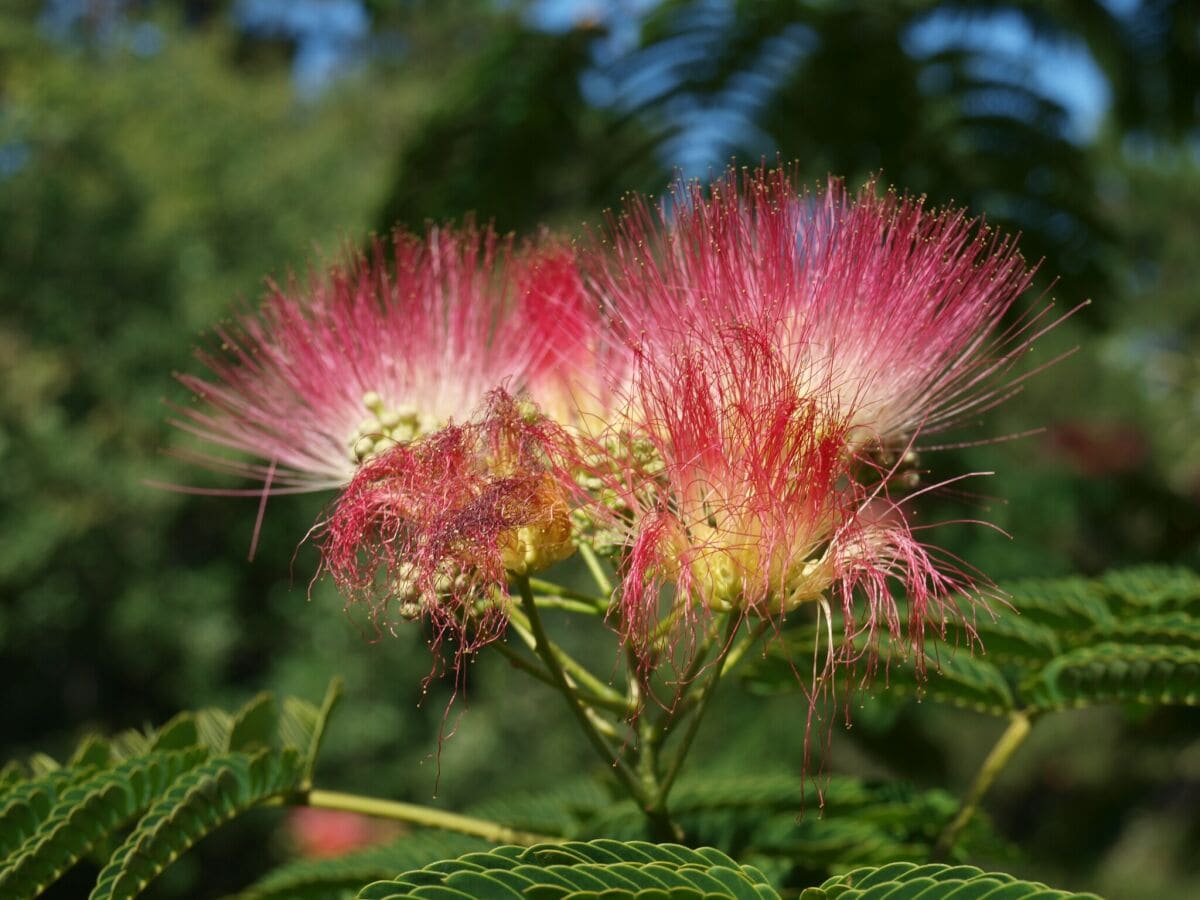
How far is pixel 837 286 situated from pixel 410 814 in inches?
41.2

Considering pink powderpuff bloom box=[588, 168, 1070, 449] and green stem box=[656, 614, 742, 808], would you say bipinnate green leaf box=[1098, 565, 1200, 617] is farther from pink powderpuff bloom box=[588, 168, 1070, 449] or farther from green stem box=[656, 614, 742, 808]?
green stem box=[656, 614, 742, 808]

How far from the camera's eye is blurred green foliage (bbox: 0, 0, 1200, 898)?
11.7 feet

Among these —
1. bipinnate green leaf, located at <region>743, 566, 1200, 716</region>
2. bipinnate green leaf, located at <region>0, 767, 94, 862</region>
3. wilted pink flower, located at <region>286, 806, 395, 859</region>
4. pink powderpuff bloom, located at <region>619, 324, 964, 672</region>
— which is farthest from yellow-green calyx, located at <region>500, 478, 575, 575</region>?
wilted pink flower, located at <region>286, 806, 395, 859</region>

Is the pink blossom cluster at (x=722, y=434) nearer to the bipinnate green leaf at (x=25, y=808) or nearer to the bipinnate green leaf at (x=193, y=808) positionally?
the bipinnate green leaf at (x=193, y=808)

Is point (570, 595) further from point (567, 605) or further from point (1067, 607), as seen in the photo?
point (1067, 607)

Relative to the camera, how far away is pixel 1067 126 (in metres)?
3.72

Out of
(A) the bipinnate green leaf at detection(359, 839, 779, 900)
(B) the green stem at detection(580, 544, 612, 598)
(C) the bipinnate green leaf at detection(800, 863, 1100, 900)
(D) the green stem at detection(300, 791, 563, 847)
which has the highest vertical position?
(B) the green stem at detection(580, 544, 612, 598)

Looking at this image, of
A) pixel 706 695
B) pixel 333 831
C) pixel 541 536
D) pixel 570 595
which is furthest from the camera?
pixel 333 831

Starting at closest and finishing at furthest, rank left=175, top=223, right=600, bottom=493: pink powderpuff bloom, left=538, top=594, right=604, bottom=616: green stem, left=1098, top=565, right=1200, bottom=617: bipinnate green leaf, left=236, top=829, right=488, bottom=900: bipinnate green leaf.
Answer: left=538, top=594, right=604, bottom=616: green stem → left=1098, top=565, right=1200, bottom=617: bipinnate green leaf → left=175, top=223, right=600, bottom=493: pink powderpuff bloom → left=236, top=829, right=488, bottom=900: bipinnate green leaf

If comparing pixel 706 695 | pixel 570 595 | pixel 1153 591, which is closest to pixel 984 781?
pixel 1153 591

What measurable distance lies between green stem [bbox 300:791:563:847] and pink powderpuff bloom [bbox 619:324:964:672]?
480 mm

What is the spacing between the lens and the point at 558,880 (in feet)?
3.97

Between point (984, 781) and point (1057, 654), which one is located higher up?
point (1057, 654)

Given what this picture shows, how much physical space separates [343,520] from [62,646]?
9654mm
